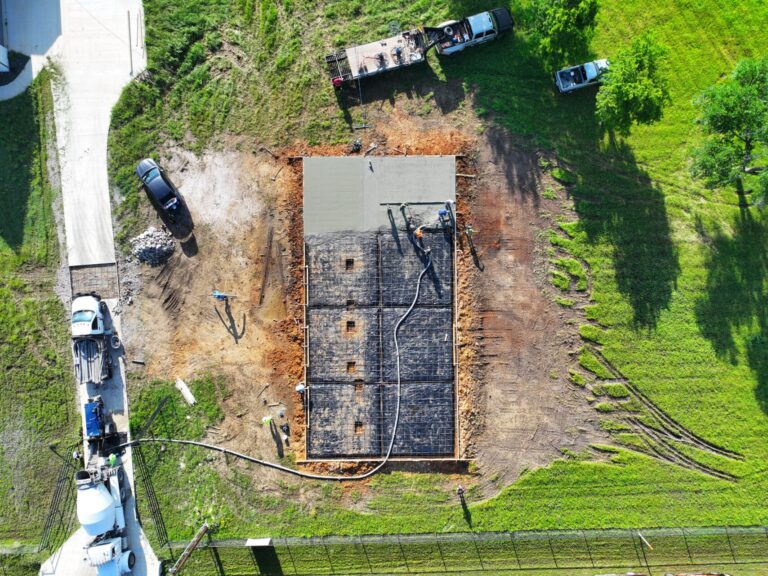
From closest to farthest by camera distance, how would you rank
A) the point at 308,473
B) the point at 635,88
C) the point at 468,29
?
the point at 635,88 < the point at 308,473 < the point at 468,29

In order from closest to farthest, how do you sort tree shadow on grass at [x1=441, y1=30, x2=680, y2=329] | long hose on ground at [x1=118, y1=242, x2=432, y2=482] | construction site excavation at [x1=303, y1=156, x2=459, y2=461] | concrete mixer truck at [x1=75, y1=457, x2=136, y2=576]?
concrete mixer truck at [x1=75, y1=457, x2=136, y2=576] → long hose on ground at [x1=118, y1=242, x2=432, y2=482] → construction site excavation at [x1=303, y1=156, x2=459, y2=461] → tree shadow on grass at [x1=441, y1=30, x2=680, y2=329]

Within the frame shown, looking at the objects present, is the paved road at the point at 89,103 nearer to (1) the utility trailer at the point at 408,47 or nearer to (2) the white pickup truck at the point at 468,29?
(1) the utility trailer at the point at 408,47

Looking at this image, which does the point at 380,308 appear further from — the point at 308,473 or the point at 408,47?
the point at 408,47

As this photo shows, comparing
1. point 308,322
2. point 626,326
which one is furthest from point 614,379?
point 308,322

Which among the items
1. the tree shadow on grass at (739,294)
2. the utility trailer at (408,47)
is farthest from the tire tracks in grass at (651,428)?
the utility trailer at (408,47)

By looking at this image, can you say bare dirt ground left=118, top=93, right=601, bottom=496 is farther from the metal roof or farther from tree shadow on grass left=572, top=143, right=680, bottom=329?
tree shadow on grass left=572, top=143, right=680, bottom=329

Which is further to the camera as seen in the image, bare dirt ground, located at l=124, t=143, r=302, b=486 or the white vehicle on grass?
bare dirt ground, located at l=124, t=143, r=302, b=486

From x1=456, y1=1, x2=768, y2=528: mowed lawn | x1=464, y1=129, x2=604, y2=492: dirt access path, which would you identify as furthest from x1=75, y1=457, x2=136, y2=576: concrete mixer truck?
x1=464, y1=129, x2=604, y2=492: dirt access path

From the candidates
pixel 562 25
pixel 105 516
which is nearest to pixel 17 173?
pixel 105 516
